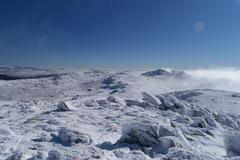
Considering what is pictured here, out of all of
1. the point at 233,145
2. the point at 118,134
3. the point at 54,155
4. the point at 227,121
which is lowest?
the point at 227,121

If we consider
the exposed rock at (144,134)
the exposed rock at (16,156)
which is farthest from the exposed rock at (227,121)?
the exposed rock at (16,156)

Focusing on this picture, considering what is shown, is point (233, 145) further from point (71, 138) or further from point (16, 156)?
point (16, 156)

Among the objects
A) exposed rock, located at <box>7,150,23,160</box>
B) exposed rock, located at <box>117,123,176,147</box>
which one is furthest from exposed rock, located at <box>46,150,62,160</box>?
exposed rock, located at <box>117,123,176,147</box>

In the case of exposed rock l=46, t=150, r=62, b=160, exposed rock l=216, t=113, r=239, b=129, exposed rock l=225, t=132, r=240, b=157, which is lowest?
exposed rock l=216, t=113, r=239, b=129

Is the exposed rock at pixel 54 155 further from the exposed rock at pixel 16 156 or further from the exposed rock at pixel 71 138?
the exposed rock at pixel 71 138

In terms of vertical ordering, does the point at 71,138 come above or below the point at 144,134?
below

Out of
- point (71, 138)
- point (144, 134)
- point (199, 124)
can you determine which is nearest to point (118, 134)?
point (144, 134)

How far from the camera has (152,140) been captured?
9.95 metres

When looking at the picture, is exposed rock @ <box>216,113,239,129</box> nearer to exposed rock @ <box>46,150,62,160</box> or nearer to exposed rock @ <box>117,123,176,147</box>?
exposed rock @ <box>117,123,176,147</box>

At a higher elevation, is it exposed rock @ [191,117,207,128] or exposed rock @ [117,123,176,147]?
exposed rock @ [117,123,176,147]

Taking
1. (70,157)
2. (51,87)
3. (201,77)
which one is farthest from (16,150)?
(201,77)

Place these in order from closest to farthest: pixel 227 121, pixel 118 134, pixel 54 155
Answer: pixel 54 155, pixel 118 134, pixel 227 121

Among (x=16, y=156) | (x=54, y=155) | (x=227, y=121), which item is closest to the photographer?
(x=54, y=155)

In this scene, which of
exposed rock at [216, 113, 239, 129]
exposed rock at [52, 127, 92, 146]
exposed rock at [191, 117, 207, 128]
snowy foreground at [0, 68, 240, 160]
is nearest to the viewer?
snowy foreground at [0, 68, 240, 160]
